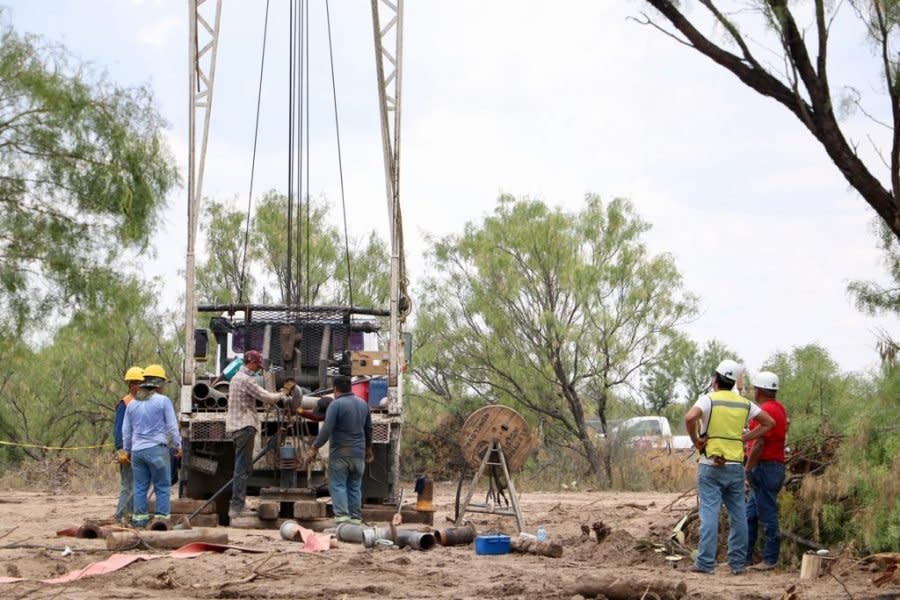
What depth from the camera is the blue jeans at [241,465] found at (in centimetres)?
1706

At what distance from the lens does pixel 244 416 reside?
1702 centimetres

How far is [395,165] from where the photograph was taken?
2003 centimetres

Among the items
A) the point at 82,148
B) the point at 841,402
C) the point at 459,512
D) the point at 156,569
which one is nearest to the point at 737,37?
the point at 841,402

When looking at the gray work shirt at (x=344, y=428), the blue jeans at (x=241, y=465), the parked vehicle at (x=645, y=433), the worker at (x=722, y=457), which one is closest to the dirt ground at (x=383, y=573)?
the worker at (x=722, y=457)

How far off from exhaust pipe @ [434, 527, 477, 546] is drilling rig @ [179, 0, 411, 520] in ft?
8.62

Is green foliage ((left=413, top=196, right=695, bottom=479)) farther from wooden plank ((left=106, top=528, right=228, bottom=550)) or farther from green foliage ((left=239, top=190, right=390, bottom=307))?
wooden plank ((left=106, top=528, right=228, bottom=550))

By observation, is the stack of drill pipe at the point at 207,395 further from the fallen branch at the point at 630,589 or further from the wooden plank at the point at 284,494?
the fallen branch at the point at 630,589

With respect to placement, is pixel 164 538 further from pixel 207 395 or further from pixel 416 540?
pixel 207 395

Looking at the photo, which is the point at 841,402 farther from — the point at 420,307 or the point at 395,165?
the point at 420,307

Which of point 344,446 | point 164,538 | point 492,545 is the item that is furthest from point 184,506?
point 492,545

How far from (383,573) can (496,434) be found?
468cm

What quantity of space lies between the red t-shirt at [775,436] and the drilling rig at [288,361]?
582cm

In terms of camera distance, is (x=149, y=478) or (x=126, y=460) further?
(x=126, y=460)

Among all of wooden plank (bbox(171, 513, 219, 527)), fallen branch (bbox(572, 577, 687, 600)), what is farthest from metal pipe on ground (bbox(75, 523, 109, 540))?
fallen branch (bbox(572, 577, 687, 600))
